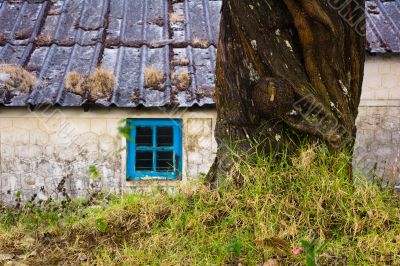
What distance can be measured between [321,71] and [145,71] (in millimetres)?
4703

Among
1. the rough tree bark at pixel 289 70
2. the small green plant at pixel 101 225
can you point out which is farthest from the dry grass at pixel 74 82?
the rough tree bark at pixel 289 70

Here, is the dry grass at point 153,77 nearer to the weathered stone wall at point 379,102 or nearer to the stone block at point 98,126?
the stone block at point 98,126

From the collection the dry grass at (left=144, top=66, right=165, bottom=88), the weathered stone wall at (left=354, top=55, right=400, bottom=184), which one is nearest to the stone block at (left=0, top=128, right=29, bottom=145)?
the dry grass at (left=144, top=66, right=165, bottom=88)

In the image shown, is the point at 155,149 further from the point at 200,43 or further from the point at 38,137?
the point at 200,43

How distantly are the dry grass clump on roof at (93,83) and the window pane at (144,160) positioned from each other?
120cm

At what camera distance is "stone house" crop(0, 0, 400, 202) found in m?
8.02

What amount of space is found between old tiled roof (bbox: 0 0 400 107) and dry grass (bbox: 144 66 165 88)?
0.07 meters

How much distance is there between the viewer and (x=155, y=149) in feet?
28.1

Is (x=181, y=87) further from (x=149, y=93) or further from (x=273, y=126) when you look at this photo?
(x=273, y=126)

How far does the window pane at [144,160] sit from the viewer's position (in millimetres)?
8633

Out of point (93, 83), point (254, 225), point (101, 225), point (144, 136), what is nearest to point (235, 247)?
point (254, 225)

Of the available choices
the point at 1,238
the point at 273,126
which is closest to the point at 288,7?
the point at 273,126

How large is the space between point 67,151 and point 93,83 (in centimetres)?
113

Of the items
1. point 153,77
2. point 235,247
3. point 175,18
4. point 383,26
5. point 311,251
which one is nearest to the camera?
point 311,251
